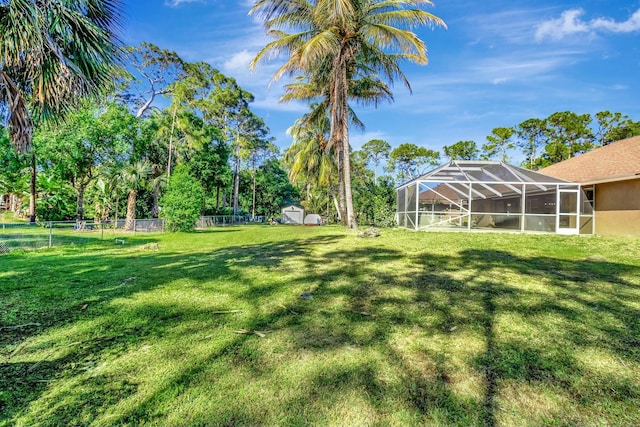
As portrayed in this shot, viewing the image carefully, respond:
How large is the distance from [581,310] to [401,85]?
11.9 m

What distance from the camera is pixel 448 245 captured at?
8.75 meters

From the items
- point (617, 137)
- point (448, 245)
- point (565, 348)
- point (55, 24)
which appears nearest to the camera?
point (565, 348)

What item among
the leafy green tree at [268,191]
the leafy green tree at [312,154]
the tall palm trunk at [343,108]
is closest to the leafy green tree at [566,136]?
the leafy green tree at [312,154]

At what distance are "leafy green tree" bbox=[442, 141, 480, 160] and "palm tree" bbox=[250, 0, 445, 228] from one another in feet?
66.1

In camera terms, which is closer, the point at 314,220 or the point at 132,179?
the point at 132,179

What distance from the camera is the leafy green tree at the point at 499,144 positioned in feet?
94.2

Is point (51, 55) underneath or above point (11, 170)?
above

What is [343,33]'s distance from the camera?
11727 millimetres

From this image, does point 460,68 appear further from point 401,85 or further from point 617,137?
point 617,137

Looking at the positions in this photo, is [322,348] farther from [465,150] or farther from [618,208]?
[465,150]

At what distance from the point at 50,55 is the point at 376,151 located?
36605mm

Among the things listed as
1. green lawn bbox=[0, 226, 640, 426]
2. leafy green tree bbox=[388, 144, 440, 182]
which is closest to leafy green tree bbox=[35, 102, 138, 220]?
green lawn bbox=[0, 226, 640, 426]

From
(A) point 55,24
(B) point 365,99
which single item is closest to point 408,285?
(A) point 55,24

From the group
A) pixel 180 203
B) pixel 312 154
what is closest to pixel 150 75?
pixel 312 154
